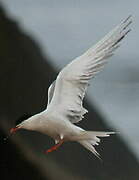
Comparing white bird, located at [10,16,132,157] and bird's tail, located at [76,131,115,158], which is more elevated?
white bird, located at [10,16,132,157]

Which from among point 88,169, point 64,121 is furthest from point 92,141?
point 88,169

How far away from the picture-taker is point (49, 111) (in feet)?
2.45

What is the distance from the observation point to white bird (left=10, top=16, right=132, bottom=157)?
724mm

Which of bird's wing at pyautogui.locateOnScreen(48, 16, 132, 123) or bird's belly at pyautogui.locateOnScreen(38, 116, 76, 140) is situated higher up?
bird's wing at pyautogui.locateOnScreen(48, 16, 132, 123)

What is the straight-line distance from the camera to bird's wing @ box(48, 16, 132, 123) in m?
0.72

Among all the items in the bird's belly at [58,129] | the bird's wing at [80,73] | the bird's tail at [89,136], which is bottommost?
the bird's tail at [89,136]

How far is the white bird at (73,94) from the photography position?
72 centimetres

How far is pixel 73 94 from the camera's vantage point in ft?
2.45

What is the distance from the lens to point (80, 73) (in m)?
0.73

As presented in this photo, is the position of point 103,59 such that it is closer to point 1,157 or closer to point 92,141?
point 92,141

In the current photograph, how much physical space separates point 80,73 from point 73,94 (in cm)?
3

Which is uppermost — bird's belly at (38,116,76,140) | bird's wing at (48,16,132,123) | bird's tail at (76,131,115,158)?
bird's wing at (48,16,132,123)

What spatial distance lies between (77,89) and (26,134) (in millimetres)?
295

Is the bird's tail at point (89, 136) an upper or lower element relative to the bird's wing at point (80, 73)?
lower
